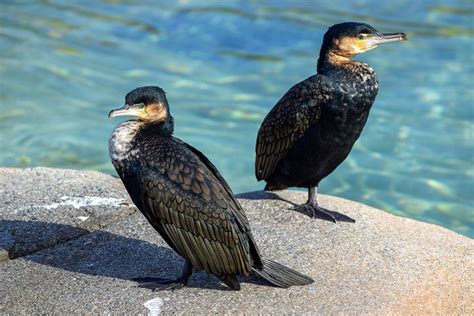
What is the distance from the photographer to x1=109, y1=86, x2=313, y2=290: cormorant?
14.5 feet

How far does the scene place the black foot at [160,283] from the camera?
4.60m

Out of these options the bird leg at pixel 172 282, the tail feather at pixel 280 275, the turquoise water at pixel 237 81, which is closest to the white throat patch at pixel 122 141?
the bird leg at pixel 172 282

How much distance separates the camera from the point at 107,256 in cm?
508

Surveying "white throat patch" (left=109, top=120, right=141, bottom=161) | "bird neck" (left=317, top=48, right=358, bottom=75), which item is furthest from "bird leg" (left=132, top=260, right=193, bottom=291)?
"bird neck" (left=317, top=48, right=358, bottom=75)

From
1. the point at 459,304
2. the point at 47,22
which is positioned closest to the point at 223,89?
the point at 47,22

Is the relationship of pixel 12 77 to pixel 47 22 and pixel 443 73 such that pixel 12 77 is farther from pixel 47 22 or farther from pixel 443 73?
pixel 443 73

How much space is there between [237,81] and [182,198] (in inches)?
252

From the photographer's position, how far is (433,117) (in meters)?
9.82

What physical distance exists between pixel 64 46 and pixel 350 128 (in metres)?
6.72

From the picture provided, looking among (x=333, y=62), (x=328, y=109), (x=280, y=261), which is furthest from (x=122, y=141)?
(x=333, y=62)

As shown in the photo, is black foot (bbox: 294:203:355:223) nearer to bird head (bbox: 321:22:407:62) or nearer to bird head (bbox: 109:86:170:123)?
bird head (bbox: 321:22:407:62)

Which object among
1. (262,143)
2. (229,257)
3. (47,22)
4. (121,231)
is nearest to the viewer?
(229,257)

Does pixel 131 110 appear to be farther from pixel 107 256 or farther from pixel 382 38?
pixel 382 38

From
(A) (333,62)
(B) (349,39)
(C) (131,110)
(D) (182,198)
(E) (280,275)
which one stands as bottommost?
(E) (280,275)
